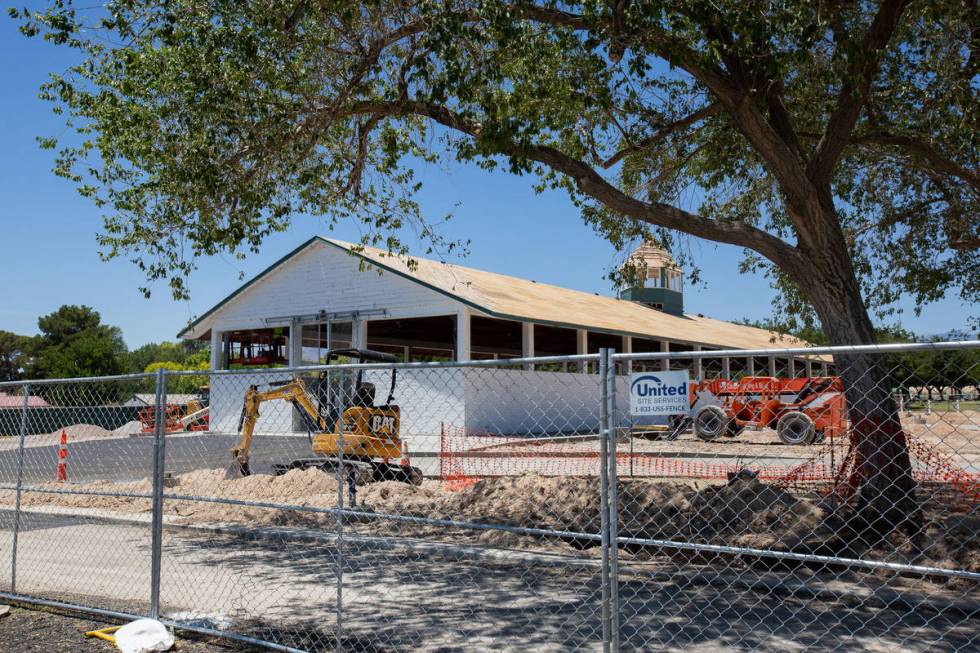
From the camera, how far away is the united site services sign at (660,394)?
14.0 ft

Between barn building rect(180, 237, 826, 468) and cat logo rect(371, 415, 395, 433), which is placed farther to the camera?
barn building rect(180, 237, 826, 468)

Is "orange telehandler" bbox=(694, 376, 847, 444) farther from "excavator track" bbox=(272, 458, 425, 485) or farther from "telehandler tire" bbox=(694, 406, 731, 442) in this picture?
"excavator track" bbox=(272, 458, 425, 485)

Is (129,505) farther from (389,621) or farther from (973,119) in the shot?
(973,119)

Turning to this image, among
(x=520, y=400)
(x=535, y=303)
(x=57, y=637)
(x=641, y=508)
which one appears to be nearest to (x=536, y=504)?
(x=641, y=508)

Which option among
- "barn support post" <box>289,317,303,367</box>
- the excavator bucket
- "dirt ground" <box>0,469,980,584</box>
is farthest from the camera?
"barn support post" <box>289,317,303,367</box>

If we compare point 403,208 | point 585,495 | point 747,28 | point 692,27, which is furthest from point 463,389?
point 747,28

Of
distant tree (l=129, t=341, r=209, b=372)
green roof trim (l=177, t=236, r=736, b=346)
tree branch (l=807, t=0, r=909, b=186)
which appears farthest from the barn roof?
distant tree (l=129, t=341, r=209, b=372)

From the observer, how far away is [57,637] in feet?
20.8

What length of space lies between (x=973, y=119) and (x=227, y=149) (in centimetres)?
970

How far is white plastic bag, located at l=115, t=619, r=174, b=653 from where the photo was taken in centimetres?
585

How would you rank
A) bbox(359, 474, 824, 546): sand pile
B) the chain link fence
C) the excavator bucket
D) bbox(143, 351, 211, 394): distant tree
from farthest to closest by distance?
1. bbox(143, 351, 211, 394): distant tree
2. the excavator bucket
3. bbox(359, 474, 824, 546): sand pile
4. the chain link fence

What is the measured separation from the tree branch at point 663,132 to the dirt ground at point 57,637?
9.66 m

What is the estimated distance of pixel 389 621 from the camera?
6809 millimetres

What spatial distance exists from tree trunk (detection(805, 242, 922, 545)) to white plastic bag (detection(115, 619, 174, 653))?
6365 mm
